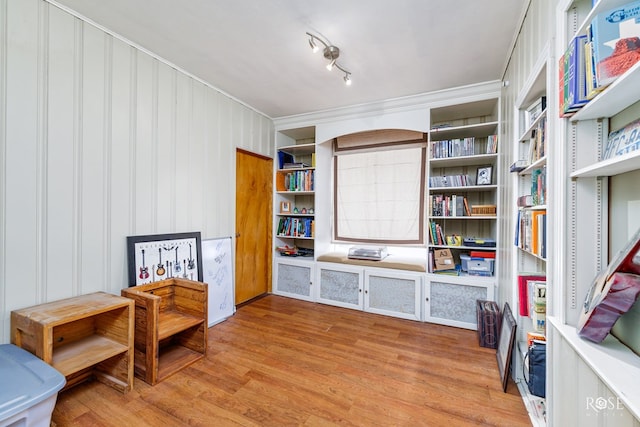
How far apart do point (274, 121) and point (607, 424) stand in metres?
3.90

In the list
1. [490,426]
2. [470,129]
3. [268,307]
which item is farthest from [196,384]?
[470,129]

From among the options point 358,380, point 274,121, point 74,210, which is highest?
point 274,121

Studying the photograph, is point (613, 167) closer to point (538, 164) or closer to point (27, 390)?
point (538, 164)

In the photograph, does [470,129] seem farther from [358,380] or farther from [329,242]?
[358,380]

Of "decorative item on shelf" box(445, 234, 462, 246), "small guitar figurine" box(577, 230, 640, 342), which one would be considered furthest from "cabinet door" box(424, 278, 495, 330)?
"small guitar figurine" box(577, 230, 640, 342)

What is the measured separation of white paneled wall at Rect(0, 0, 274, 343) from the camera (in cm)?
156

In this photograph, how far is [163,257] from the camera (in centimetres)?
234

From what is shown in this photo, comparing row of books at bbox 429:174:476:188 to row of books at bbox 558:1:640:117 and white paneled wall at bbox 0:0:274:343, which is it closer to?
row of books at bbox 558:1:640:117

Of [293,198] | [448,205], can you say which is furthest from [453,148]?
[293,198]

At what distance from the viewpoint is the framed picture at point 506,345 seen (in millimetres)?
1747

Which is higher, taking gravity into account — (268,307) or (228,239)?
(228,239)

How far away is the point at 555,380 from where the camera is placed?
3.89 feet

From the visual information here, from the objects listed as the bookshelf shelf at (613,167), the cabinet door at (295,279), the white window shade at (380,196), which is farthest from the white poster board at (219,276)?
the bookshelf shelf at (613,167)

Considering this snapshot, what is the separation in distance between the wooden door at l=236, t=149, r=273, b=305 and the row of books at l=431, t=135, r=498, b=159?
2194 mm
